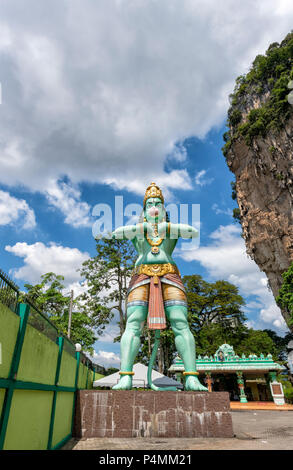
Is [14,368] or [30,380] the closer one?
[14,368]

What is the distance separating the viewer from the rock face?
22.9m

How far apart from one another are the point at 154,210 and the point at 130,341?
3.41 metres

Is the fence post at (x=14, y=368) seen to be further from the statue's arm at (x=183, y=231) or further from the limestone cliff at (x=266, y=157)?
the limestone cliff at (x=266, y=157)

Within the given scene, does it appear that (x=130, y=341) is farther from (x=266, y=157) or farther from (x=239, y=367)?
(x=266, y=157)

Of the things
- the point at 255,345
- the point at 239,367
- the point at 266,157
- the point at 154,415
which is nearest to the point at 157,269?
the point at 154,415

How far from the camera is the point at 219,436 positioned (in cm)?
530

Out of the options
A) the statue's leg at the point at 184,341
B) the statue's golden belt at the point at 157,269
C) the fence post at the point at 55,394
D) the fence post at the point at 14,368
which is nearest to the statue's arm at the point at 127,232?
the statue's golden belt at the point at 157,269

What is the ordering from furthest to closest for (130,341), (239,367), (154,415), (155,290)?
(239,367), (155,290), (130,341), (154,415)

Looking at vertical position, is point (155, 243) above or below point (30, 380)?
above

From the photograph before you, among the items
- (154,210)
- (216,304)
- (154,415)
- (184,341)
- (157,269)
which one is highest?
(216,304)

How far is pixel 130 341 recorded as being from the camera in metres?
6.33

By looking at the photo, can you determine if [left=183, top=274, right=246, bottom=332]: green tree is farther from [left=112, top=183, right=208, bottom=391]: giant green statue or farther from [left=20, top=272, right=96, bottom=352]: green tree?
[left=112, top=183, right=208, bottom=391]: giant green statue

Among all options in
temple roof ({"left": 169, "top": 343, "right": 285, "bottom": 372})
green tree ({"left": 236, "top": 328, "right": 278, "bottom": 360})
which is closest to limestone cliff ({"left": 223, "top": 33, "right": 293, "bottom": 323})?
green tree ({"left": 236, "top": 328, "right": 278, "bottom": 360})

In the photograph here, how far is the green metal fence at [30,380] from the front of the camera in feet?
8.61
